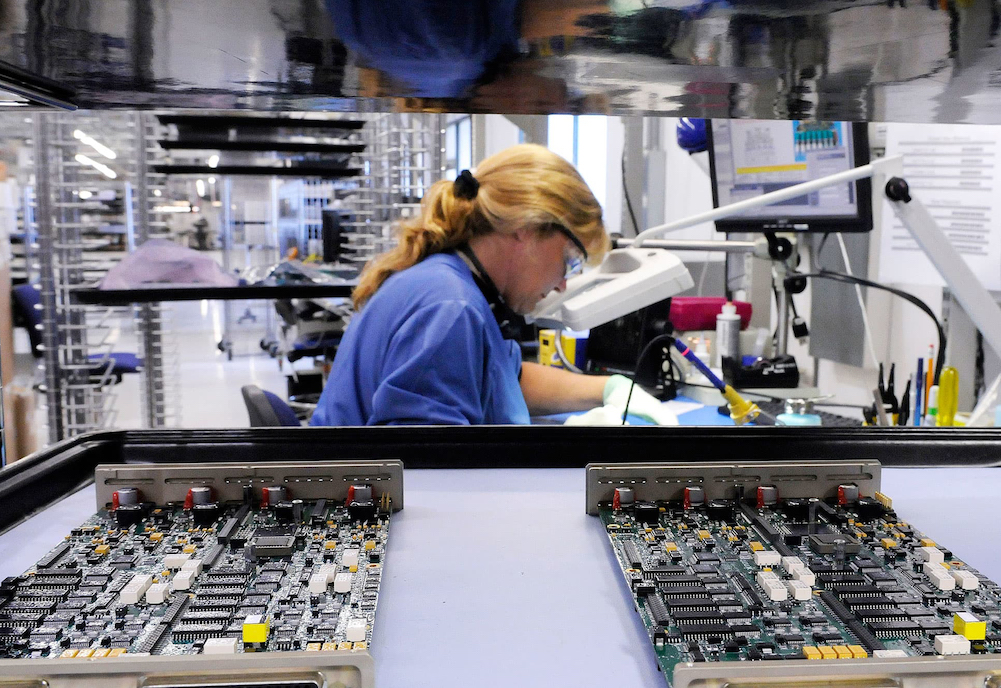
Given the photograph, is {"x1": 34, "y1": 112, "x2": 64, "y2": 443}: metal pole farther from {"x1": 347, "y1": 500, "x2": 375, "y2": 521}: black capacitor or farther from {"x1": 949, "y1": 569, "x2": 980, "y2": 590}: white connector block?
{"x1": 949, "y1": 569, "x2": 980, "y2": 590}: white connector block

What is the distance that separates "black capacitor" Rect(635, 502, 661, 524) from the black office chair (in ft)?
3.26

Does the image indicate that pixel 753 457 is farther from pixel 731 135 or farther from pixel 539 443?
pixel 731 135

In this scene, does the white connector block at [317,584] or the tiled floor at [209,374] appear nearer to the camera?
the white connector block at [317,584]

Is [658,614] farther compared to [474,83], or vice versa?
[474,83]

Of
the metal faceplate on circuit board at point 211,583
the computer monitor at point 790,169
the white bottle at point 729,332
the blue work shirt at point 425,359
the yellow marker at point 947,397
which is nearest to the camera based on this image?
the metal faceplate on circuit board at point 211,583

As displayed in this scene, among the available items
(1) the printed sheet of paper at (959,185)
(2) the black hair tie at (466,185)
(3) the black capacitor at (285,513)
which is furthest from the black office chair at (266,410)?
(1) the printed sheet of paper at (959,185)

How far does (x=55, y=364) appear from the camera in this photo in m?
2.85

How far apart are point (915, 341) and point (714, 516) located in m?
2.13

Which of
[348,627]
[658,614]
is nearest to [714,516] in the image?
[658,614]

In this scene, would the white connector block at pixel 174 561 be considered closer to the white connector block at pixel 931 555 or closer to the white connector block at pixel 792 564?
the white connector block at pixel 792 564

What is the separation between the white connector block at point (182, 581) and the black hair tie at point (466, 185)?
1.37 metres

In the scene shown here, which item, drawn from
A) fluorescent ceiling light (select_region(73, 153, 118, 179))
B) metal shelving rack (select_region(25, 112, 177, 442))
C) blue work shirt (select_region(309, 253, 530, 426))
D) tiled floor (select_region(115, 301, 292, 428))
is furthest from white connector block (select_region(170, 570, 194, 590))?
tiled floor (select_region(115, 301, 292, 428))

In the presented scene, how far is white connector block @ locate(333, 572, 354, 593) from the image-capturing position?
0.64 meters

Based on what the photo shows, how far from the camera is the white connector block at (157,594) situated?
0.62 metres
